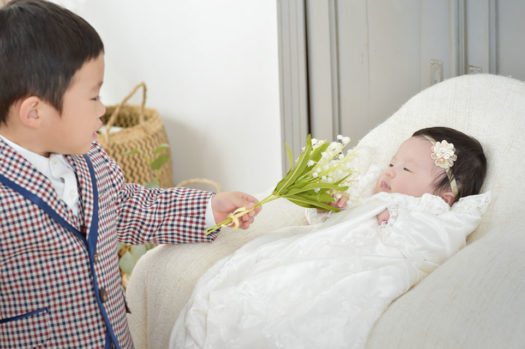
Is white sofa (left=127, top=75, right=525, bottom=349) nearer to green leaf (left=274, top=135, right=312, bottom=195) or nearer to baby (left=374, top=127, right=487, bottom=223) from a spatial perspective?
baby (left=374, top=127, right=487, bottom=223)

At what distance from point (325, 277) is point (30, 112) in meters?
0.66

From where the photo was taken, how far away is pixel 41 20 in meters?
1.09

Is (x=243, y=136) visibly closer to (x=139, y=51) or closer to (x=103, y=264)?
(x=139, y=51)

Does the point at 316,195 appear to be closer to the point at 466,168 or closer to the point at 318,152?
the point at 318,152

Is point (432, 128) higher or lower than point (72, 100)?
lower

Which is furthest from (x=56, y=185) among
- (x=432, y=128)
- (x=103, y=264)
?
(x=432, y=128)

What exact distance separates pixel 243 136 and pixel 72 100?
1.66 m

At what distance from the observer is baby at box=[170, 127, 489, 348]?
1120 millimetres

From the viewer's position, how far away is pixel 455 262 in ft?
3.80

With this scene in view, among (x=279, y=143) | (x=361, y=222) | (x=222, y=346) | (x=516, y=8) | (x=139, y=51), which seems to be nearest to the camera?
(x=222, y=346)

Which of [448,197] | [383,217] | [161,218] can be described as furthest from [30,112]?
[448,197]

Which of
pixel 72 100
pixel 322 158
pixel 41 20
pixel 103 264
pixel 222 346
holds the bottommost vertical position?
pixel 222 346

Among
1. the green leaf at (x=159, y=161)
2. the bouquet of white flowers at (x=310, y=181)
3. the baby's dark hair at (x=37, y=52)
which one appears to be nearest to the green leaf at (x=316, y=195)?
the bouquet of white flowers at (x=310, y=181)

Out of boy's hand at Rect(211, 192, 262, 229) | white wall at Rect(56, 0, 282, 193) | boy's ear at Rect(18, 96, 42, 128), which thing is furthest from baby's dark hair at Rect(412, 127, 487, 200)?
white wall at Rect(56, 0, 282, 193)
